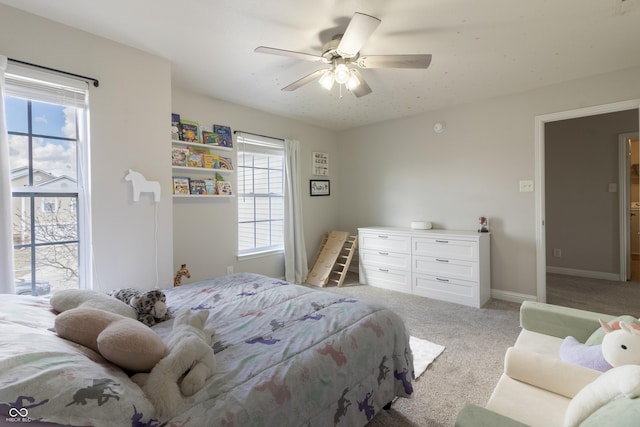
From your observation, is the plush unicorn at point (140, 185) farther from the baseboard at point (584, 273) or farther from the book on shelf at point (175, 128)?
the baseboard at point (584, 273)

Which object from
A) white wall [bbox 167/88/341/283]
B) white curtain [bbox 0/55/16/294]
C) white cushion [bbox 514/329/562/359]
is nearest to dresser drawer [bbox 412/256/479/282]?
white cushion [bbox 514/329/562/359]

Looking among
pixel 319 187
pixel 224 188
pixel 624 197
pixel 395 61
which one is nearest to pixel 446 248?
pixel 319 187

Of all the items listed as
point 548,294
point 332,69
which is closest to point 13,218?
point 332,69

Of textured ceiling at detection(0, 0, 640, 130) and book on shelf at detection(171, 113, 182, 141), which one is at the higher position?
textured ceiling at detection(0, 0, 640, 130)

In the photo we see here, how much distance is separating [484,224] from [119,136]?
3.93 m

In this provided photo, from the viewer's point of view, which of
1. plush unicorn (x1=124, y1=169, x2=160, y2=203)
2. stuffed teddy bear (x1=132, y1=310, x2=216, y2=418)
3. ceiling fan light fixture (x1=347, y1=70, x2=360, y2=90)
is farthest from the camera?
plush unicorn (x1=124, y1=169, x2=160, y2=203)

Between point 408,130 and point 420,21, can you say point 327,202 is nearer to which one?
point 408,130

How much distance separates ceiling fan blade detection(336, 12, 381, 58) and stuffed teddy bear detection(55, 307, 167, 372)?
1798 millimetres

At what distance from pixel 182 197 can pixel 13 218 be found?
1.46 m

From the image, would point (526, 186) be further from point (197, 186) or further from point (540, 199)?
point (197, 186)

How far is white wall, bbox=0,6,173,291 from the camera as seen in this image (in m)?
2.05

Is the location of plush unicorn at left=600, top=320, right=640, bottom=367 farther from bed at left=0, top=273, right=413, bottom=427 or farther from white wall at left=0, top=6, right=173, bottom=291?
white wall at left=0, top=6, right=173, bottom=291

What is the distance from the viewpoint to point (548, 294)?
3.76 m

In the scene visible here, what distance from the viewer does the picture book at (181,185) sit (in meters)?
3.14
